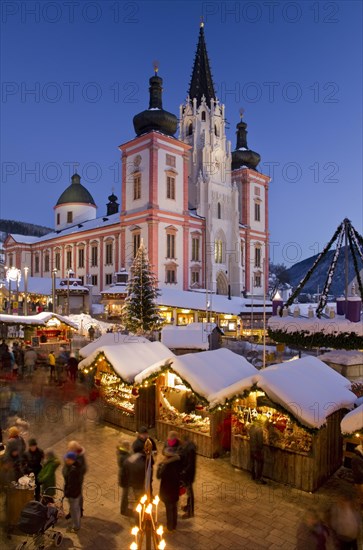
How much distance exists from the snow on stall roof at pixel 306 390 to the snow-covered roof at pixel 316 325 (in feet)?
5.38

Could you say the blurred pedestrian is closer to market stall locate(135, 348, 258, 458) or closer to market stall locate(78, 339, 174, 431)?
market stall locate(135, 348, 258, 458)

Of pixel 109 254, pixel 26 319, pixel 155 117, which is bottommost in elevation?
pixel 26 319

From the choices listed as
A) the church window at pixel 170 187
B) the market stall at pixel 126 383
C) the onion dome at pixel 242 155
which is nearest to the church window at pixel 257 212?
the onion dome at pixel 242 155

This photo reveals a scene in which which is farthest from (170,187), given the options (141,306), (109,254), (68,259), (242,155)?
(68,259)

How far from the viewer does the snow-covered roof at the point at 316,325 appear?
1152 centimetres

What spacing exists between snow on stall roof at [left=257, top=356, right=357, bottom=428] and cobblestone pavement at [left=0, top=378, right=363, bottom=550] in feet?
5.11

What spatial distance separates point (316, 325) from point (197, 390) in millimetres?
4167

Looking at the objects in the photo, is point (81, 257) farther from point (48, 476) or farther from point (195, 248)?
point (48, 476)

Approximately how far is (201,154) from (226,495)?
46378 millimetres

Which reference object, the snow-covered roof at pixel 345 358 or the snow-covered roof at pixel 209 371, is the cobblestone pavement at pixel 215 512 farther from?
the snow-covered roof at pixel 345 358

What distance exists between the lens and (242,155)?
57719 mm

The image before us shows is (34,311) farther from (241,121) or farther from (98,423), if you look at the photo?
(241,121)

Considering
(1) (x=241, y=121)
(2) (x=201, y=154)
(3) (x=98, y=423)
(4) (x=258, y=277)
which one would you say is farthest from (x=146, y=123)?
(3) (x=98, y=423)

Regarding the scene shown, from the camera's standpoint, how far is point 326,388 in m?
9.61
